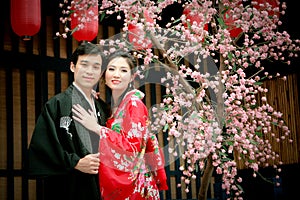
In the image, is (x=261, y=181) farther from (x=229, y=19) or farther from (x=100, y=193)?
(x=100, y=193)

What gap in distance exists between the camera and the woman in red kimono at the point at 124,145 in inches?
154

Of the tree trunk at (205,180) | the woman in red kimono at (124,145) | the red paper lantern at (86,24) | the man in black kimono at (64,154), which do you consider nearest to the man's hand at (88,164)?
the man in black kimono at (64,154)

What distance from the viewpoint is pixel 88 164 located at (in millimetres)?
3740

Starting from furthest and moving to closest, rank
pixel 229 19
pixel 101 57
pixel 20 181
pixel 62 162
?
pixel 20 181
pixel 229 19
pixel 101 57
pixel 62 162

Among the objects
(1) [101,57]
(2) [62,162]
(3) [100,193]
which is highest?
(1) [101,57]

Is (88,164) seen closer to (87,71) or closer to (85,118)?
(85,118)

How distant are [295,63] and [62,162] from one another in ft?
15.0

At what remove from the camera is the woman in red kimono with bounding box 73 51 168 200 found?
12.8ft

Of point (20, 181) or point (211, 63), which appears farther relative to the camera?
point (211, 63)

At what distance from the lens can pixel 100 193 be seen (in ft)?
12.8

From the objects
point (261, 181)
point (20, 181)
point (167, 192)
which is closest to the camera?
point (20, 181)

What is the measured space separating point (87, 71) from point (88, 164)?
82 centimetres

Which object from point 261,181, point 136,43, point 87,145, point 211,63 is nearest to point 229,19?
point 136,43

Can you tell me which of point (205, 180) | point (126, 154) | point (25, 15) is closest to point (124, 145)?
point (126, 154)
